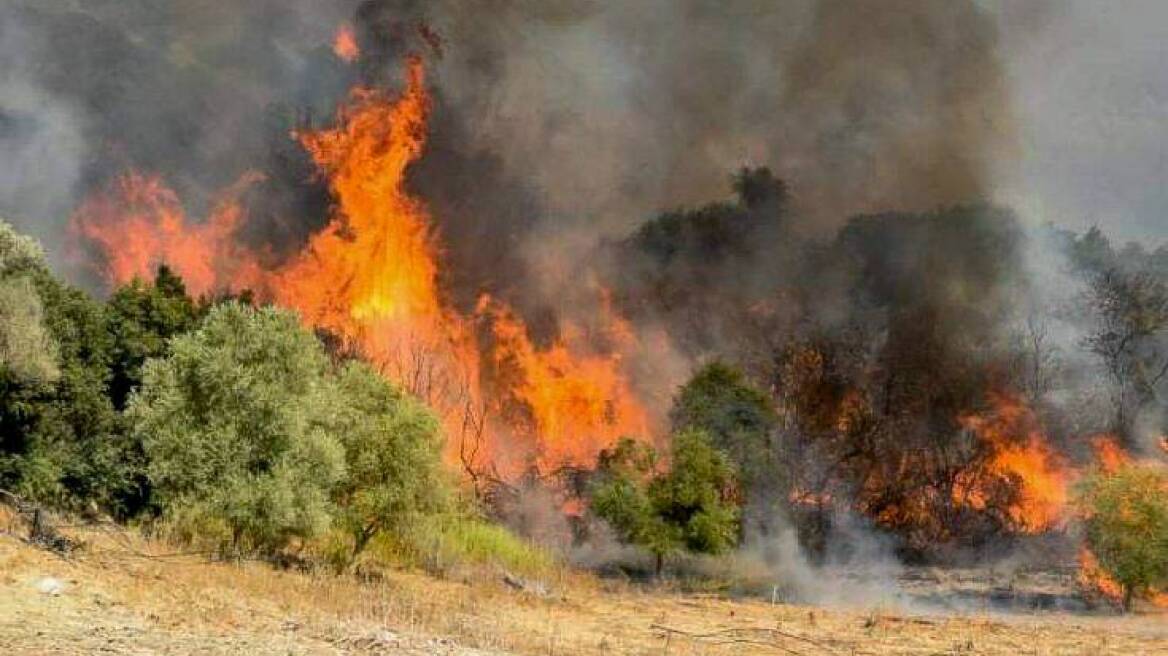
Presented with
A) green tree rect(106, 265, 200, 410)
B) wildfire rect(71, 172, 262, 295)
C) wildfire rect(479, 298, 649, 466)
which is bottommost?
green tree rect(106, 265, 200, 410)

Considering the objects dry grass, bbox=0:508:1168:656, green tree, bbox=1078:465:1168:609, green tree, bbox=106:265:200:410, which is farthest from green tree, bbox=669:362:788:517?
green tree, bbox=106:265:200:410

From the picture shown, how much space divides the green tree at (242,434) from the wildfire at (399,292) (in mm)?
35978

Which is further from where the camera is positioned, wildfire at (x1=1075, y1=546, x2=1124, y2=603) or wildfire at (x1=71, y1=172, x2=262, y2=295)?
wildfire at (x1=71, y1=172, x2=262, y2=295)

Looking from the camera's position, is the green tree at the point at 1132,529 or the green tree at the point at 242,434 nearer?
the green tree at the point at 242,434

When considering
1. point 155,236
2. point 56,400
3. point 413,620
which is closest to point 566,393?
point 155,236

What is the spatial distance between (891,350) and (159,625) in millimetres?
74672

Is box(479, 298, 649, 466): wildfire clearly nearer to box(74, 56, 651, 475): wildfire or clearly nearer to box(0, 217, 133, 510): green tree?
box(74, 56, 651, 475): wildfire

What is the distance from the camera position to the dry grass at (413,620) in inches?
824

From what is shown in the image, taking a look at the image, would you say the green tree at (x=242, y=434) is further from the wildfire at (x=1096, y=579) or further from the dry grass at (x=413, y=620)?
the wildfire at (x=1096, y=579)

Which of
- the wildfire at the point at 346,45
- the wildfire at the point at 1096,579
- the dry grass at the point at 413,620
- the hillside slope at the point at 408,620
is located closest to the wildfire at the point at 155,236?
the wildfire at the point at 346,45

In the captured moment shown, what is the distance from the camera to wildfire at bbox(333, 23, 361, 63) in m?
96.8

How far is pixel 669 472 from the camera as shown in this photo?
59.6 metres

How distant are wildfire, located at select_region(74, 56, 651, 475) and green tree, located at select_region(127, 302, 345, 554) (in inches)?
1416

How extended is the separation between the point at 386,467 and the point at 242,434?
19.3 ft
